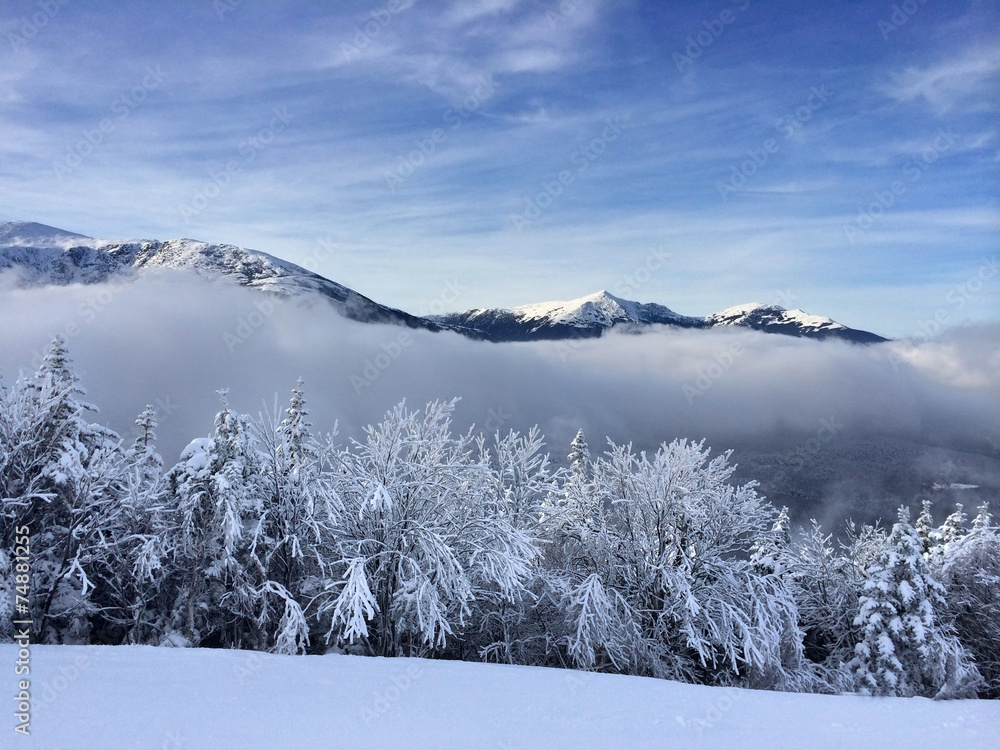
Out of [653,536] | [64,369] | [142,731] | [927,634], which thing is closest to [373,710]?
[142,731]

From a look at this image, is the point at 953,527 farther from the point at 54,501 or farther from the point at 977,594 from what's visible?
the point at 54,501

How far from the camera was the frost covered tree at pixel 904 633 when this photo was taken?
1973 centimetres

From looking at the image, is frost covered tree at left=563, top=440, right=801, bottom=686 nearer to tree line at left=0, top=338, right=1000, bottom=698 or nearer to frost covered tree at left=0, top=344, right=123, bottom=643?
tree line at left=0, top=338, right=1000, bottom=698

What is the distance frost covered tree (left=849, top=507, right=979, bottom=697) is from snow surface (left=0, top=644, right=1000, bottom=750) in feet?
41.4

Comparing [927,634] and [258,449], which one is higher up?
[258,449]

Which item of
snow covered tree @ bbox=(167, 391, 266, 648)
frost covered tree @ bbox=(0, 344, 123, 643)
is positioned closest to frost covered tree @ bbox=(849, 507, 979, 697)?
snow covered tree @ bbox=(167, 391, 266, 648)

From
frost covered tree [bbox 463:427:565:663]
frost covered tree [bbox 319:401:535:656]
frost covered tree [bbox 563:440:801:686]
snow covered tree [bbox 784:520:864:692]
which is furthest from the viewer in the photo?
snow covered tree [bbox 784:520:864:692]

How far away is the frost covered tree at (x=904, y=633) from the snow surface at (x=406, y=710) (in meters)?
12.6

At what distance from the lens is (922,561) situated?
21109mm

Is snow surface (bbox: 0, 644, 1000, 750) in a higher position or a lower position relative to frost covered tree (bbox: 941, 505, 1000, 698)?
higher

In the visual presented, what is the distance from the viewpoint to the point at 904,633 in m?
20.6

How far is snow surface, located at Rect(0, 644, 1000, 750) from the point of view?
638cm

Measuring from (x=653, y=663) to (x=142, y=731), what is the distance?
13316 millimetres

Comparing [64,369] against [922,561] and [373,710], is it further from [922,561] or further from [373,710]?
[922,561]
